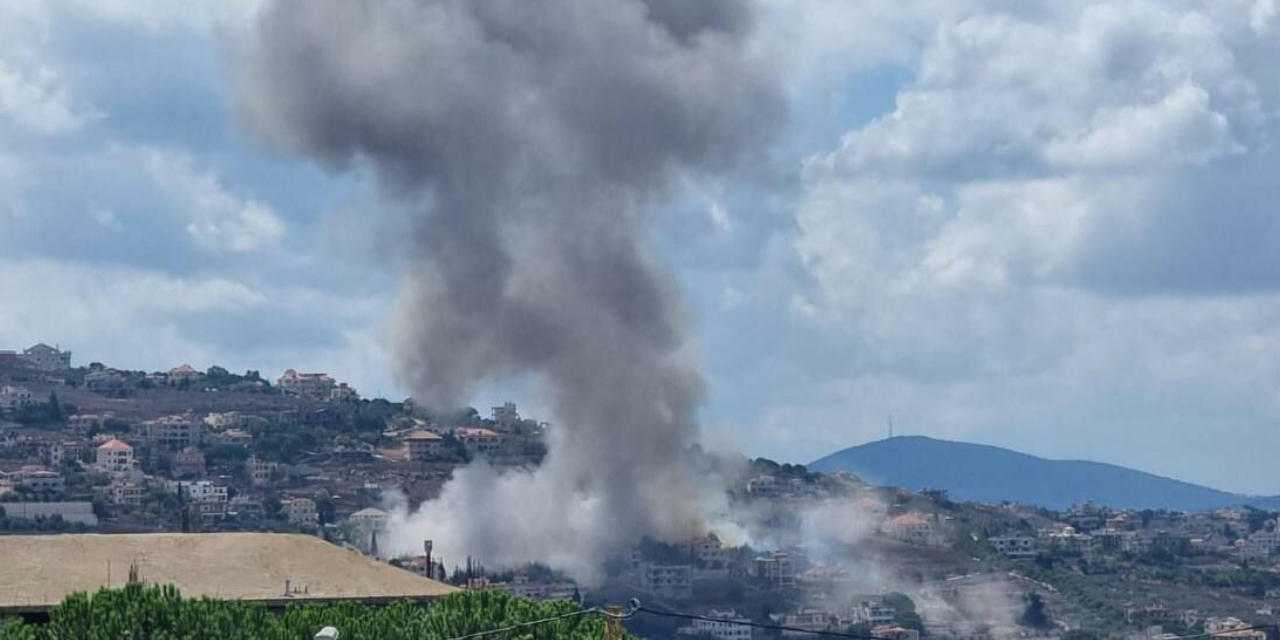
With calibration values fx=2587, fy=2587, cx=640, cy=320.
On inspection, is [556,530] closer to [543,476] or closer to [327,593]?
[543,476]

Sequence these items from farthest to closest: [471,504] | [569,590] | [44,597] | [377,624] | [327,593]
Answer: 1. [471,504]
2. [569,590]
3. [327,593]
4. [44,597]
5. [377,624]

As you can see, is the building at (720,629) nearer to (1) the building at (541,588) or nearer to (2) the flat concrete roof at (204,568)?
(1) the building at (541,588)

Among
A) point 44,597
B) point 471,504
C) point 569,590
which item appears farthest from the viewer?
point 471,504

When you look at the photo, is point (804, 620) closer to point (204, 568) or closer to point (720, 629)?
point (720, 629)

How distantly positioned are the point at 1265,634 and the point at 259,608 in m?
129

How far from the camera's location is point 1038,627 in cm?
18475

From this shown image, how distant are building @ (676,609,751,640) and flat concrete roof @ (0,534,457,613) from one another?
306ft

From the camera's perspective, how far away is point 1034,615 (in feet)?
614

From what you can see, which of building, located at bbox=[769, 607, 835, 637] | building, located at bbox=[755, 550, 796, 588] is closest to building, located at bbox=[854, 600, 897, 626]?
building, located at bbox=[769, 607, 835, 637]

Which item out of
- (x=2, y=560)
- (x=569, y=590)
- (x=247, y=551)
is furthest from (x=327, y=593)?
(x=569, y=590)

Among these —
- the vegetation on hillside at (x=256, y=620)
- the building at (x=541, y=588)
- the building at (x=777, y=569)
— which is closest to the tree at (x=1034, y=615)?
the building at (x=777, y=569)

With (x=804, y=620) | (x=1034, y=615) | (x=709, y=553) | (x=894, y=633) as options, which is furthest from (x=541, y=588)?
(x=1034, y=615)

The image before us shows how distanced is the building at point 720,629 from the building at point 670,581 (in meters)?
2.17

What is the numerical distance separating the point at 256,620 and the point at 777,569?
5046 inches
